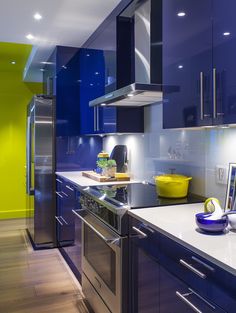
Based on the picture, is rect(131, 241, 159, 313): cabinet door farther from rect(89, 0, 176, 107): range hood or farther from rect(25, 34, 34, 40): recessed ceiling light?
rect(25, 34, 34, 40): recessed ceiling light

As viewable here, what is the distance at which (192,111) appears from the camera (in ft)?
5.68

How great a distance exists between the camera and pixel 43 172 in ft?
12.8

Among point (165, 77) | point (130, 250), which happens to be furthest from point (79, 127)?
point (130, 250)

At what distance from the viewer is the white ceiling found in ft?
8.75

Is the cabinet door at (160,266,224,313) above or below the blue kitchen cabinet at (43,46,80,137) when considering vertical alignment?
below

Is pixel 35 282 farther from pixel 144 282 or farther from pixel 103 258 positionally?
pixel 144 282

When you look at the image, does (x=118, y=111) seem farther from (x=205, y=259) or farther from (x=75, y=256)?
(x=205, y=259)

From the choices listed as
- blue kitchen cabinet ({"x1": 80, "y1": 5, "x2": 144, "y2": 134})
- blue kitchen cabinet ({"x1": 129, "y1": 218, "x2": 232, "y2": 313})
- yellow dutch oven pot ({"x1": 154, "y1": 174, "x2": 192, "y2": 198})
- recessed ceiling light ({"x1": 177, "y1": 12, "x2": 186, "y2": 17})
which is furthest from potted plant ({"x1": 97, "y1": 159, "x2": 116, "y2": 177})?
recessed ceiling light ({"x1": 177, "y1": 12, "x2": 186, "y2": 17})

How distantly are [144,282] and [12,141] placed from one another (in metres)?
4.50

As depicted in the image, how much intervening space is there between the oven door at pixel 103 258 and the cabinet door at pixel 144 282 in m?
0.09

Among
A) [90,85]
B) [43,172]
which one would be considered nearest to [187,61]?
[90,85]

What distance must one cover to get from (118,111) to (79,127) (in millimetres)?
1207

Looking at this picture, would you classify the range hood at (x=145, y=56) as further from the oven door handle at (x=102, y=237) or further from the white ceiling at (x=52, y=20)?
the oven door handle at (x=102, y=237)

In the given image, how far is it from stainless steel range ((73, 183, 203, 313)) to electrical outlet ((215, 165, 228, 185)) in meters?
0.22
